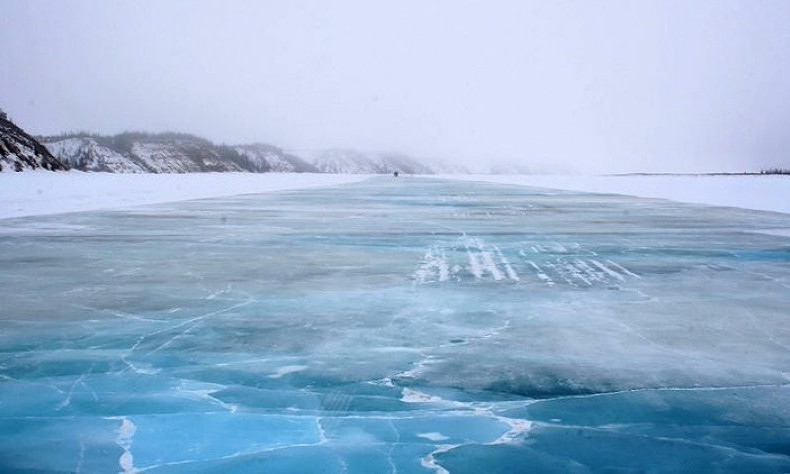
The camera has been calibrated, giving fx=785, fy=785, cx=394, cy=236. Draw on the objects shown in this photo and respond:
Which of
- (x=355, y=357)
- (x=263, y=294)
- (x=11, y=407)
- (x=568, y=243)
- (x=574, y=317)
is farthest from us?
(x=568, y=243)

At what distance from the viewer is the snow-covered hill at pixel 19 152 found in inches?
2618

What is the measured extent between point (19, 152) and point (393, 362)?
7450cm

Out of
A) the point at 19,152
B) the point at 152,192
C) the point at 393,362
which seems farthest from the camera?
the point at 19,152

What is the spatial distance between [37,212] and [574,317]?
1822 centimetres

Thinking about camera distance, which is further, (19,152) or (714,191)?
(19,152)

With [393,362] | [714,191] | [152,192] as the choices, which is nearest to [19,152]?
[152,192]

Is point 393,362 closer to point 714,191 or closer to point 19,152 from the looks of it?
point 714,191

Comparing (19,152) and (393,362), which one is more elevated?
(19,152)

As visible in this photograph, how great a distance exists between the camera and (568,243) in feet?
43.3

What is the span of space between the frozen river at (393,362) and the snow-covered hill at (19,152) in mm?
61518

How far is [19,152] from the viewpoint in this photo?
7106cm

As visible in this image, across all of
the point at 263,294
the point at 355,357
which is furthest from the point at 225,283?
the point at 355,357

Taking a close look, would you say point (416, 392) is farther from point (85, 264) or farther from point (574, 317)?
point (85, 264)

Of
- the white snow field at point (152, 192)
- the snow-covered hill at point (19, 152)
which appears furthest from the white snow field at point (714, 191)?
the snow-covered hill at point (19, 152)
